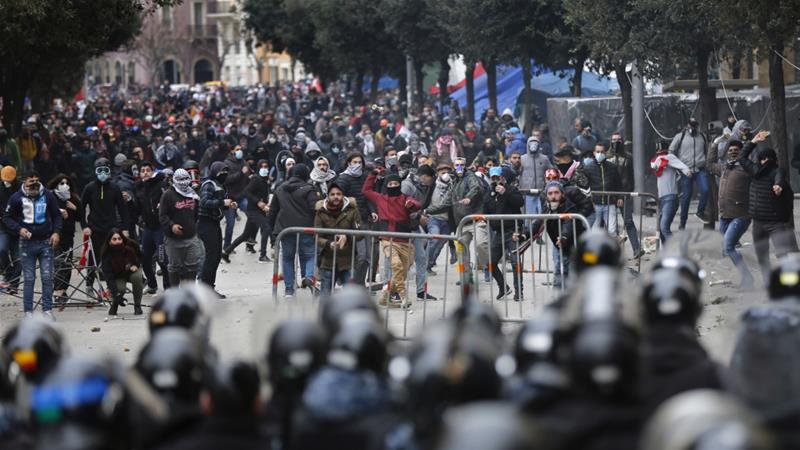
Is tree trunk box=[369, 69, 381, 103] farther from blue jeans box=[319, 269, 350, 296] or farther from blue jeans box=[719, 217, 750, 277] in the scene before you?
blue jeans box=[319, 269, 350, 296]

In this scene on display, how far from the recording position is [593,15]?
24.7 m

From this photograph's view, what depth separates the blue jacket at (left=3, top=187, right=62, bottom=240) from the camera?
14398 millimetres

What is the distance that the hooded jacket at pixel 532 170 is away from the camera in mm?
20812

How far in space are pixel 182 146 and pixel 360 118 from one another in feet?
32.5

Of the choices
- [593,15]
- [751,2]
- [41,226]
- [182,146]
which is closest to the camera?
[41,226]

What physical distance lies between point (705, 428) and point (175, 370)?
2.00 m

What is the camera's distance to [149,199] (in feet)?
54.5

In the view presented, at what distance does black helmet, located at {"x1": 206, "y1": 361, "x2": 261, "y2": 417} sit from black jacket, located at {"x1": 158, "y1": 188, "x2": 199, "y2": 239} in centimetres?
997

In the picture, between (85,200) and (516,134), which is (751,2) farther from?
(516,134)

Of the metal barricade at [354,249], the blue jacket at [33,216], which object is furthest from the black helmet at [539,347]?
the blue jacket at [33,216]

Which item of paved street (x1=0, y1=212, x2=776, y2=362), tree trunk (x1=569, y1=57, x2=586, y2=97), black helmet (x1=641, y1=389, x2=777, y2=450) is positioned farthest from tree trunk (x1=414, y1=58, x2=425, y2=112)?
black helmet (x1=641, y1=389, x2=777, y2=450)

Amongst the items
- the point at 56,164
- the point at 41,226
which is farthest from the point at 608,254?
the point at 56,164

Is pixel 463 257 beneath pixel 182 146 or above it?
beneath

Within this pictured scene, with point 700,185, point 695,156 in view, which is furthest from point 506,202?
point 700,185
